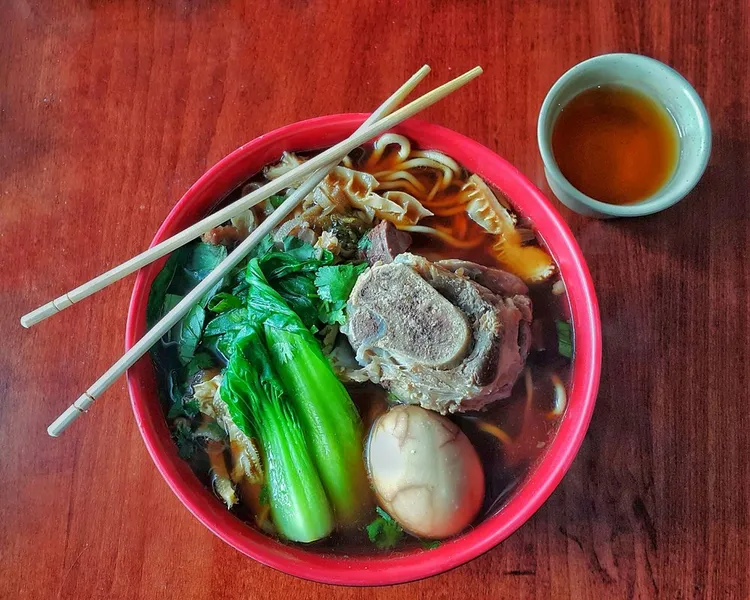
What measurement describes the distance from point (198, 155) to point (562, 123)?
72cm

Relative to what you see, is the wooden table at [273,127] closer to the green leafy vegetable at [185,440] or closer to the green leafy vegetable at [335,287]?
the green leafy vegetable at [185,440]

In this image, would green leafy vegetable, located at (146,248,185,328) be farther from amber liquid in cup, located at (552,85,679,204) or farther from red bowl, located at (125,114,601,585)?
amber liquid in cup, located at (552,85,679,204)

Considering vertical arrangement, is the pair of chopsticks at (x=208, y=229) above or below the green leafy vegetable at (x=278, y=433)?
above

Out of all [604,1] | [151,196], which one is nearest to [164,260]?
[151,196]

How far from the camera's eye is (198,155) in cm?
132

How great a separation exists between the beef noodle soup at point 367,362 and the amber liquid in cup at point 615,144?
0.51 feet

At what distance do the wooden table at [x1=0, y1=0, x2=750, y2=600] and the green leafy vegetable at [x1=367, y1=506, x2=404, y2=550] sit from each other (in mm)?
128

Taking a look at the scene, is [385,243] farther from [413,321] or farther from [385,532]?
[385,532]

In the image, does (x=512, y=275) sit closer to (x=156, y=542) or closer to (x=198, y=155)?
(x=198, y=155)

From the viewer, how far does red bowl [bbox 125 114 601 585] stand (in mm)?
1040

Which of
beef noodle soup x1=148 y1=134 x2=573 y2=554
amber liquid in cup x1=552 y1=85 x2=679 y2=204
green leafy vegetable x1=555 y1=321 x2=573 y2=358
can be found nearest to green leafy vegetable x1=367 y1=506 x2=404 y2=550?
beef noodle soup x1=148 y1=134 x2=573 y2=554

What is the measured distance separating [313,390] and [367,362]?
0.35 ft

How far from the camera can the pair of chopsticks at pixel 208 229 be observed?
3.54ft

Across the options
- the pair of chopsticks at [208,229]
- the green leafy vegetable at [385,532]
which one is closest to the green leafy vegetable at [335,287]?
the pair of chopsticks at [208,229]
